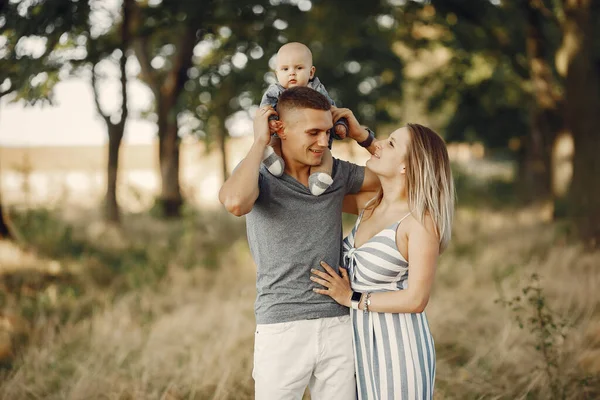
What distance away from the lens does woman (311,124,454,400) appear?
8.43 feet

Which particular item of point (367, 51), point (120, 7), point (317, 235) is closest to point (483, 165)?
point (367, 51)

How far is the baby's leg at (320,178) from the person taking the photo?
8.48ft

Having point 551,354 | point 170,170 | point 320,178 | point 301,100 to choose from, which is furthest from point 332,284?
point 170,170

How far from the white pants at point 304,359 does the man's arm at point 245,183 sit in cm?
56

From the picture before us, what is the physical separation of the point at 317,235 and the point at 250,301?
11.2ft

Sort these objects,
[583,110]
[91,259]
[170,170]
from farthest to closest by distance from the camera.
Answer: [170,170] < [583,110] < [91,259]

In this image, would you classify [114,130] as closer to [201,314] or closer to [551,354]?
[201,314]

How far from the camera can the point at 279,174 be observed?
2590 millimetres

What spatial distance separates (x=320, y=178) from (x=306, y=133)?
0.20 metres

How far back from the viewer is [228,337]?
487cm

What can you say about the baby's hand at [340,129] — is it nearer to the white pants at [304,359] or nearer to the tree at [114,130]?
the white pants at [304,359]

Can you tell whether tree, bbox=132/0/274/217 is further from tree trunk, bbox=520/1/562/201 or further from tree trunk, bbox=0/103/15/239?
tree trunk, bbox=520/1/562/201

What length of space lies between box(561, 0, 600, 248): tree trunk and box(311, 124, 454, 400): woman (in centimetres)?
631

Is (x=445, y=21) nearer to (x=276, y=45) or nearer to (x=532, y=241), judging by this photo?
(x=276, y=45)
